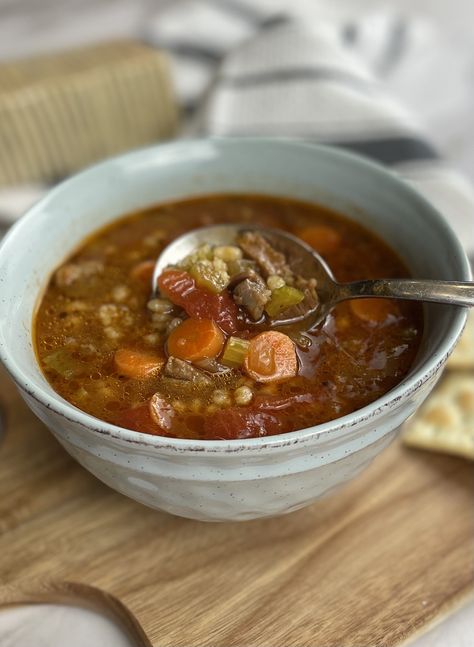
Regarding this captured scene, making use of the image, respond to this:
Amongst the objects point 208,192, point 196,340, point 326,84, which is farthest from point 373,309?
point 326,84

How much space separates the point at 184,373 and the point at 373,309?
2.10 feet

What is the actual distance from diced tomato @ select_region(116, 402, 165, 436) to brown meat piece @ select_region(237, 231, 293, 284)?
627 mm

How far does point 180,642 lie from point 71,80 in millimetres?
2746

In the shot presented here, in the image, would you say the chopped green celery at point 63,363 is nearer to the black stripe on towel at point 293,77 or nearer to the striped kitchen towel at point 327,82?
the striped kitchen towel at point 327,82

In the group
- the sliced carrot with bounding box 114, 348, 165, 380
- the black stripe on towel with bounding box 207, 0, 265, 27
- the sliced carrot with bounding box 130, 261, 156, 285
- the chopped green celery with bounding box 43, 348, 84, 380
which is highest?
the black stripe on towel with bounding box 207, 0, 265, 27

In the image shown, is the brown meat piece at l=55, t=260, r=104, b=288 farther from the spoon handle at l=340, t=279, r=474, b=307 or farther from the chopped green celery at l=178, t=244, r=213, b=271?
the spoon handle at l=340, t=279, r=474, b=307

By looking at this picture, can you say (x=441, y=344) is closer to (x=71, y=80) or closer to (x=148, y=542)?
(x=148, y=542)

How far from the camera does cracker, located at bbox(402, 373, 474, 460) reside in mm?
2523

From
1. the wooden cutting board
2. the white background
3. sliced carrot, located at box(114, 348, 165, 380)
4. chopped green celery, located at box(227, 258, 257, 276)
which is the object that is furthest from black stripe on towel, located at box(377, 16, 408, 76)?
sliced carrot, located at box(114, 348, 165, 380)

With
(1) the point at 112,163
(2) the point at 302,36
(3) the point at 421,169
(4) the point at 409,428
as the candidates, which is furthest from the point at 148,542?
(2) the point at 302,36

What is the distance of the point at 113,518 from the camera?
2346mm

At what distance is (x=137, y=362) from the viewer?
225 cm

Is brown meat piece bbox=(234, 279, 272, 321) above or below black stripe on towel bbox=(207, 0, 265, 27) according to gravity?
below

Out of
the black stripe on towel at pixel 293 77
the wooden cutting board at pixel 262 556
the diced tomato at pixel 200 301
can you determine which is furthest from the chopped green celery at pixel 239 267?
the black stripe on towel at pixel 293 77
